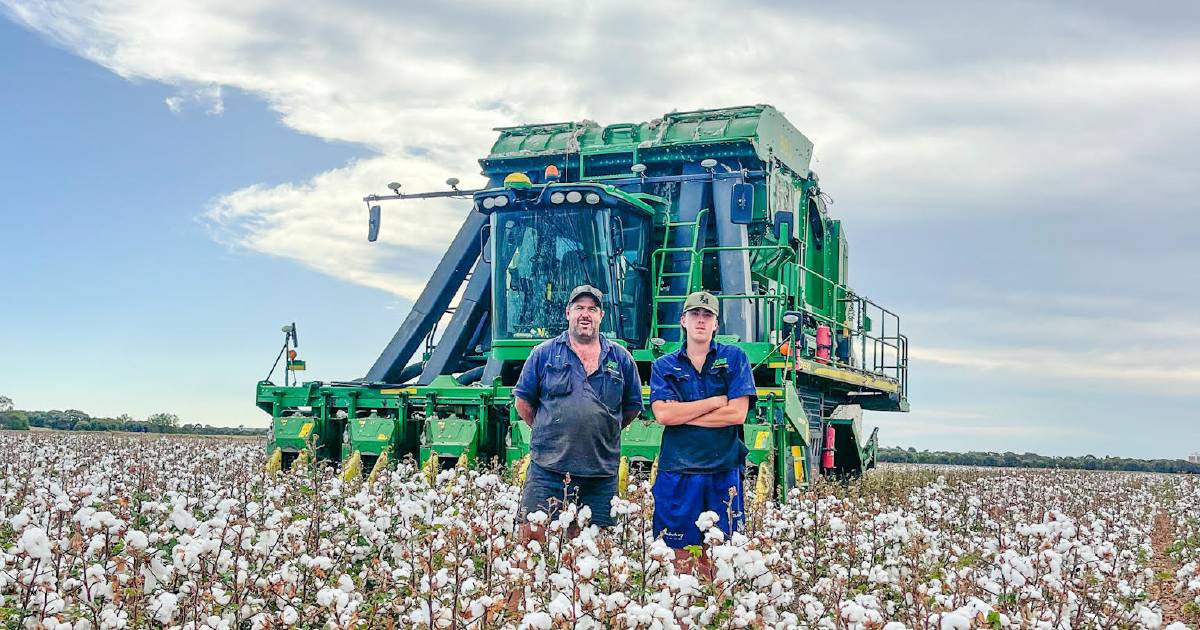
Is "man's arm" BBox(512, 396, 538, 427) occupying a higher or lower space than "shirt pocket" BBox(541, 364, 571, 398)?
lower

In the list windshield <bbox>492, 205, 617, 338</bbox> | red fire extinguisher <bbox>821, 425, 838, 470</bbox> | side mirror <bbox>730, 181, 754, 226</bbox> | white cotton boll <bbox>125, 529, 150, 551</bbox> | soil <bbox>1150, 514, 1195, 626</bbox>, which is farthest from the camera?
red fire extinguisher <bbox>821, 425, 838, 470</bbox>

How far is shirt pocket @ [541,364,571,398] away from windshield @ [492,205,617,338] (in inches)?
278

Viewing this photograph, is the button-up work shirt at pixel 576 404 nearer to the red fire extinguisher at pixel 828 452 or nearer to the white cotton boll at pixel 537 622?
the white cotton boll at pixel 537 622

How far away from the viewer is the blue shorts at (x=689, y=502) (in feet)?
23.8

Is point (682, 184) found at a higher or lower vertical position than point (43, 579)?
higher

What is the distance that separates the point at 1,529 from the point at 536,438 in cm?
441

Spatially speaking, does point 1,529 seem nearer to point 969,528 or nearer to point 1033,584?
point 1033,584

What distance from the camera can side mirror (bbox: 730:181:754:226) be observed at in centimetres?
1269

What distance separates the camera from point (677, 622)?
4766mm

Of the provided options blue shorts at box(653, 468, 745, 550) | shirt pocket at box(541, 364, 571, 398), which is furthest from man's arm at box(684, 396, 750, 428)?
shirt pocket at box(541, 364, 571, 398)

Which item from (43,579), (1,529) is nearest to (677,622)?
(43,579)

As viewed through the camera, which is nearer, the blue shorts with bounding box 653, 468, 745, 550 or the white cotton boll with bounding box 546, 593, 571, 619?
the white cotton boll with bounding box 546, 593, 571, 619

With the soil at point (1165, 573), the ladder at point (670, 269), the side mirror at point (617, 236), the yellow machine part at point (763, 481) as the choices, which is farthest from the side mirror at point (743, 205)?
the soil at point (1165, 573)

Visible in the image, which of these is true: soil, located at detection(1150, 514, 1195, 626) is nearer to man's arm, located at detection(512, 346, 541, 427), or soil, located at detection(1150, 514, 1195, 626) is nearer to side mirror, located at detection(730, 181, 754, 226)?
man's arm, located at detection(512, 346, 541, 427)
